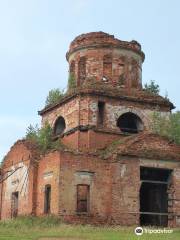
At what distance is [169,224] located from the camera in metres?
23.1

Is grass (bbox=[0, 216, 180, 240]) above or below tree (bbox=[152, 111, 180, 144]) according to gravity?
below

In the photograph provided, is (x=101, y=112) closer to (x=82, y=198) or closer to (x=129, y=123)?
(x=129, y=123)

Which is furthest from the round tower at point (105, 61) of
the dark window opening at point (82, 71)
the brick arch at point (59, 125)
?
the brick arch at point (59, 125)

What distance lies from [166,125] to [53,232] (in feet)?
35.7

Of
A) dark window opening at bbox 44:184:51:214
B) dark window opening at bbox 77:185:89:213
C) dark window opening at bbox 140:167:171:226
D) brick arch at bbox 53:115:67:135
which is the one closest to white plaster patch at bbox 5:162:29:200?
dark window opening at bbox 44:184:51:214

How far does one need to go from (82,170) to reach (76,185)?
0.69m

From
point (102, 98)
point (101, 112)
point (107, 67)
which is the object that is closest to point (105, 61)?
point (107, 67)

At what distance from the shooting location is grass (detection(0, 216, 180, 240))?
1608cm

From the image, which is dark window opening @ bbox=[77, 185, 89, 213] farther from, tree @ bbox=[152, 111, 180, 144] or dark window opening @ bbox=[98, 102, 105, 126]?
tree @ bbox=[152, 111, 180, 144]

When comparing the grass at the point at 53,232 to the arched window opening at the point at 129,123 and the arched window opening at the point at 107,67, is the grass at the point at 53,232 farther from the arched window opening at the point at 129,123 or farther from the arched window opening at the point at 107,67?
the arched window opening at the point at 107,67

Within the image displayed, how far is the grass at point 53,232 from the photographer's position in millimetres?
16078

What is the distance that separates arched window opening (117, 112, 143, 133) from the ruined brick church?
0.17ft

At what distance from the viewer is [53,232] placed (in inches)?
680

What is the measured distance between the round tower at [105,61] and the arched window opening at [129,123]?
1.64m
